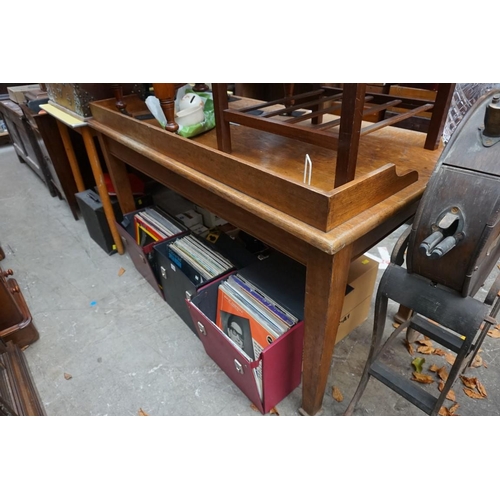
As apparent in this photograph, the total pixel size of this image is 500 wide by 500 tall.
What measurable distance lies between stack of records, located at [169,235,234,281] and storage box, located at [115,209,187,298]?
106 mm

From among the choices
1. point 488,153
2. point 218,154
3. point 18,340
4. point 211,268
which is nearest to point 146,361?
point 211,268

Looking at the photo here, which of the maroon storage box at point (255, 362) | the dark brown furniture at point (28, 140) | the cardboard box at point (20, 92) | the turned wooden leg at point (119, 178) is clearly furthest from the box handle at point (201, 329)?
the cardboard box at point (20, 92)

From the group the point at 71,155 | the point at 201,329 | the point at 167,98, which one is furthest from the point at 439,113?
the point at 71,155

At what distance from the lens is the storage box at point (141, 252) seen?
→ 5.92 feet

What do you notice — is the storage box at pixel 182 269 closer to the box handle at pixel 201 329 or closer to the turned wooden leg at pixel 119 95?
the box handle at pixel 201 329

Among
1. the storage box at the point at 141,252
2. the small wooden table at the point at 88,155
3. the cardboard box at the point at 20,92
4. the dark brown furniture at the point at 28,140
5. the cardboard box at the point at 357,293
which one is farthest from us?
the cardboard box at the point at 20,92

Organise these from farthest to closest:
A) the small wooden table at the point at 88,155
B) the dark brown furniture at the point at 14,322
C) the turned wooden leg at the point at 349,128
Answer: the small wooden table at the point at 88,155, the dark brown furniture at the point at 14,322, the turned wooden leg at the point at 349,128

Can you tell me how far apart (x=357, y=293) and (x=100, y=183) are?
62.4 inches

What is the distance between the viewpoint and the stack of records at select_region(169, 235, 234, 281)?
158cm

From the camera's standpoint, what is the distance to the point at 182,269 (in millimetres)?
1647

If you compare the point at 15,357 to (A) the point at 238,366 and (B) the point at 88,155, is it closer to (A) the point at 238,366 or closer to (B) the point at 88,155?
(A) the point at 238,366

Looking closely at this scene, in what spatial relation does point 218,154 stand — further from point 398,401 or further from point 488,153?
point 398,401

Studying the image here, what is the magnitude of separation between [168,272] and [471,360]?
144cm

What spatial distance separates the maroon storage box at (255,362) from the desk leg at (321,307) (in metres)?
0.09
